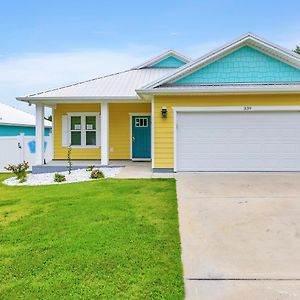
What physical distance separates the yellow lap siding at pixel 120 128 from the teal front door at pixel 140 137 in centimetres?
28

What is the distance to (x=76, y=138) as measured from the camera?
1670cm

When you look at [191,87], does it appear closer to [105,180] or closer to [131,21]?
[105,180]

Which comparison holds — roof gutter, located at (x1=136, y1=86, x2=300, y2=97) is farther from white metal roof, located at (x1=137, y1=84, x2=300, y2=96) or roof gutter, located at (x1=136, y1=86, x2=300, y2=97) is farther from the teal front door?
the teal front door

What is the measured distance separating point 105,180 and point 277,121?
6.35 metres

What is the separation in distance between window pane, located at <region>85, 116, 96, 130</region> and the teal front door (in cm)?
183

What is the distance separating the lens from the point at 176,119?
12547 millimetres

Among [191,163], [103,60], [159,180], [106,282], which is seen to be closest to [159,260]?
[106,282]

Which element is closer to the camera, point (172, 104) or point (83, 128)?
point (172, 104)

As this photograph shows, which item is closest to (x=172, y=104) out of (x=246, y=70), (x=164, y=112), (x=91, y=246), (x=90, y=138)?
(x=164, y=112)

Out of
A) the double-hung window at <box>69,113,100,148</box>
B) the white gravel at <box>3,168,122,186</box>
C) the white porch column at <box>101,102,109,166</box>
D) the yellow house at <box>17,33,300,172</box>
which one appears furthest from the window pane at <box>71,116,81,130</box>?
the yellow house at <box>17,33,300,172</box>

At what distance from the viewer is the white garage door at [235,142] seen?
1245cm

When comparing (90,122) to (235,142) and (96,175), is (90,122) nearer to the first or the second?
(96,175)

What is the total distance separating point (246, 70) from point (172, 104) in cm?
292

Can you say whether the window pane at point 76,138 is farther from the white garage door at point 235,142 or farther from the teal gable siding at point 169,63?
the teal gable siding at point 169,63
